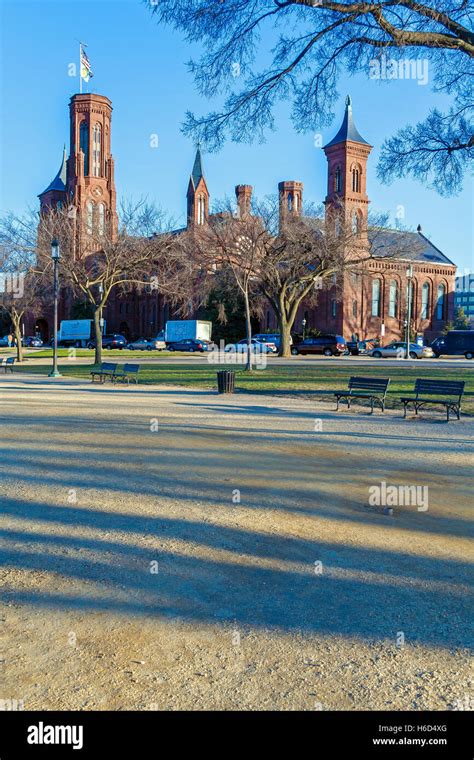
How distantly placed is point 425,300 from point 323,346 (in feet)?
101

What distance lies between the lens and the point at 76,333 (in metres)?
71.5

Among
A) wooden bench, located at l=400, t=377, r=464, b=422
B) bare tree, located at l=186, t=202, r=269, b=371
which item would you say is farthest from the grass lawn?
bare tree, located at l=186, t=202, r=269, b=371

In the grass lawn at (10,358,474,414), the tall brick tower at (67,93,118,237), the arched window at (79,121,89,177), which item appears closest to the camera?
the grass lawn at (10,358,474,414)

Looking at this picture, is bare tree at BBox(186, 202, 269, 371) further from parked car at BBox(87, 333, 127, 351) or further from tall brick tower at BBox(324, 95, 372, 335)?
tall brick tower at BBox(324, 95, 372, 335)

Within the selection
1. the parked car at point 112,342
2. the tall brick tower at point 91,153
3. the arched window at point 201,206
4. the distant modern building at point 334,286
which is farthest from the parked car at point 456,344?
the arched window at point 201,206

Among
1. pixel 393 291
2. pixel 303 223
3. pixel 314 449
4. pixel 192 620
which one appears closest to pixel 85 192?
pixel 393 291

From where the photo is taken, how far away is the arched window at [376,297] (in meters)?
74.7

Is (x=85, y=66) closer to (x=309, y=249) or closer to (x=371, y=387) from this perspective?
(x=309, y=249)

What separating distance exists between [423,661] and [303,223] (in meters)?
33.5

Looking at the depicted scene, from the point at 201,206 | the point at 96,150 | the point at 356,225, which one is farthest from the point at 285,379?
the point at 201,206

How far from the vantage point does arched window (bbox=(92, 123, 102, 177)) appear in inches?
3342

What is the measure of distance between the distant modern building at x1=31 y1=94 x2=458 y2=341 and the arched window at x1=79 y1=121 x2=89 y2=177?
0.30ft

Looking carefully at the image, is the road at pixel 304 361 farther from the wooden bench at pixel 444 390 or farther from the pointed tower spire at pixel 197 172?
the pointed tower spire at pixel 197 172
